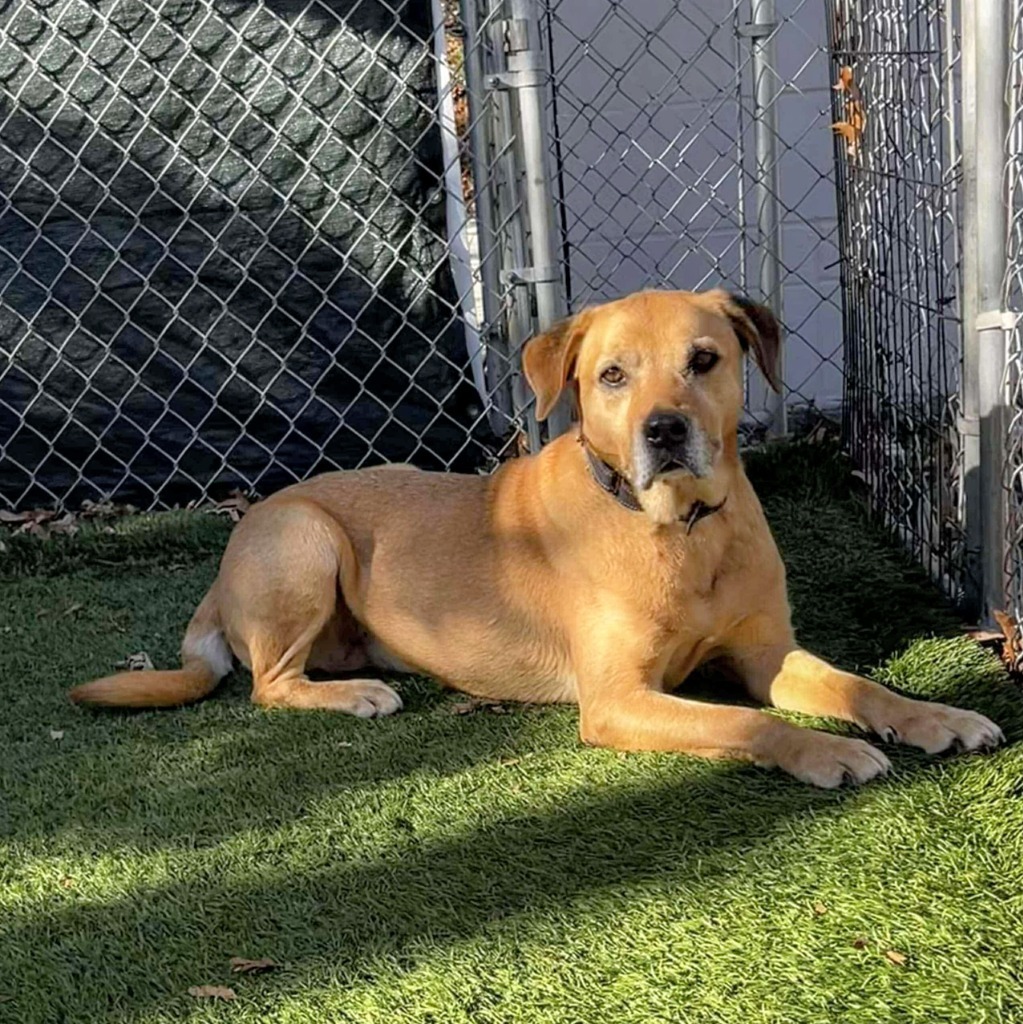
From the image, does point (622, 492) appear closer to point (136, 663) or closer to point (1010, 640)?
point (1010, 640)

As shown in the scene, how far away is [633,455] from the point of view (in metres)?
3.17

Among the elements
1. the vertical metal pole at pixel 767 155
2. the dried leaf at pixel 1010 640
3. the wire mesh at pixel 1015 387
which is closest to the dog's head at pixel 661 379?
the wire mesh at pixel 1015 387

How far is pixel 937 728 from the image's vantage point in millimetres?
2967

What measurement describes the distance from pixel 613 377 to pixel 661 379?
125mm

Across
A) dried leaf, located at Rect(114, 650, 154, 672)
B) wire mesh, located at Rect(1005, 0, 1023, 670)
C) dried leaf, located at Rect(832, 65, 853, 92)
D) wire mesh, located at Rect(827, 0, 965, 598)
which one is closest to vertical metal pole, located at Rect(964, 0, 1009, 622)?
wire mesh, located at Rect(1005, 0, 1023, 670)

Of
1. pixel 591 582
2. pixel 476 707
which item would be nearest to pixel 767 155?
pixel 591 582

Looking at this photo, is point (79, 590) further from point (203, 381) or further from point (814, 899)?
point (814, 899)

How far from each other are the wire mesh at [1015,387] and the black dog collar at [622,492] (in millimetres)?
693

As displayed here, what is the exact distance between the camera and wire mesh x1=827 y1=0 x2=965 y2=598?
12.2 ft

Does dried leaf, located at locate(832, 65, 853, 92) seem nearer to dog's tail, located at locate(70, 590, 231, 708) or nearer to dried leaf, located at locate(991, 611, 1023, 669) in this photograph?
dried leaf, located at locate(991, 611, 1023, 669)

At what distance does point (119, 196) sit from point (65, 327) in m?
0.56

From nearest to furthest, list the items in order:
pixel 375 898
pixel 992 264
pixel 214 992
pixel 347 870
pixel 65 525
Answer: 1. pixel 214 992
2. pixel 375 898
3. pixel 347 870
4. pixel 992 264
5. pixel 65 525

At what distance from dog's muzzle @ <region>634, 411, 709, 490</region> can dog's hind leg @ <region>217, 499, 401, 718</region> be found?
3.34ft

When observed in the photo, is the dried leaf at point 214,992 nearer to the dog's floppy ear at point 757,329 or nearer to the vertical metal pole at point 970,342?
the dog's floppy ear at point 757,329
